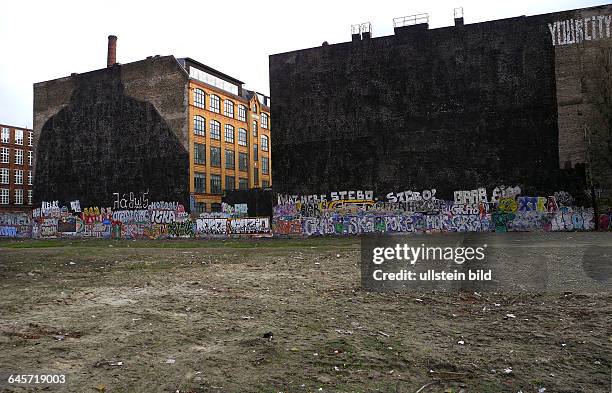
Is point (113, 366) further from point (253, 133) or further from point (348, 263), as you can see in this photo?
point (253, 133)

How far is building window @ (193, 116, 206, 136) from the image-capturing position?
44.5m

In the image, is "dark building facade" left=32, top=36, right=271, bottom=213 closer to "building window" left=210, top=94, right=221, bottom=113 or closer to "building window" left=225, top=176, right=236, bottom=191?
"building window" left=210, top=94, right=221, bottom=113

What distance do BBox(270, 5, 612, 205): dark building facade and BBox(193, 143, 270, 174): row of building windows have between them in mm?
12795

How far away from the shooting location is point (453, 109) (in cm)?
3066

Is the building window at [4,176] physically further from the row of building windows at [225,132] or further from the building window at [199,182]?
the building window at [199,182]

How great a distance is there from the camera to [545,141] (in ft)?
93.2

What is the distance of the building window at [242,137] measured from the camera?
55.9 m

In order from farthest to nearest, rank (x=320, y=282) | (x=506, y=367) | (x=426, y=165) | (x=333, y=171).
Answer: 1. (x=333, y=171)
2. (x=426, y=165)
3. (x=320, y=282)
4. (x=506, y=367)

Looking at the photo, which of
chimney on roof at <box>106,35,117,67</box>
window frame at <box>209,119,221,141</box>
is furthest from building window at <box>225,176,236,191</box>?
chimney on roof at <box>106,35,117,67</box>

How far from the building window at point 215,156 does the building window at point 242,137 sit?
20.5ft

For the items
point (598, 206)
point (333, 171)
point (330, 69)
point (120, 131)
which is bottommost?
point (598, 206)

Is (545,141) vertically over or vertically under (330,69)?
under

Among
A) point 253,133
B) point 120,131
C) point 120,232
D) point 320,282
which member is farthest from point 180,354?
point 253,133

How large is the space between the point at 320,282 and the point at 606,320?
5.64 meters
